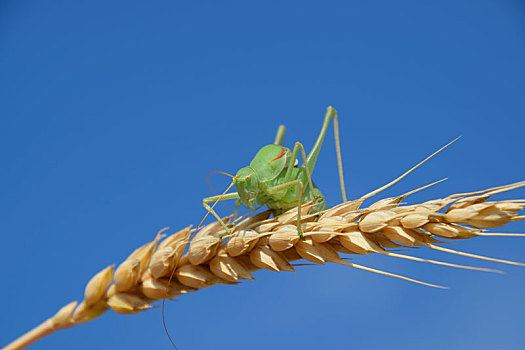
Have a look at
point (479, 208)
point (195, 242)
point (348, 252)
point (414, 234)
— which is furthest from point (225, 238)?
point (479, 208)

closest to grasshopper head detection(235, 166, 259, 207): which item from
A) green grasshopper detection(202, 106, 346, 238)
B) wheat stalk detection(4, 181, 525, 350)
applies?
green grasshopper detection(202, 106, 346, 238)

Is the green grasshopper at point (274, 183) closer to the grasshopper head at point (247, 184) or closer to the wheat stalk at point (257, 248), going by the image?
the grasshopper head at point (247, 184)

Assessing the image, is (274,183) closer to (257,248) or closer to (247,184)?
(247,184)

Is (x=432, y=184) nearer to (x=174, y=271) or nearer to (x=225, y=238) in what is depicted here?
(x=225, y=238)

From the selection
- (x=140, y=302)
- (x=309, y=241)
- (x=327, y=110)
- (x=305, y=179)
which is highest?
(x=327, y=110)

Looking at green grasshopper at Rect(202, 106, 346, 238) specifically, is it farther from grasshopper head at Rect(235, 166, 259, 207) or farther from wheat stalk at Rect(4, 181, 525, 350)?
wheat stalk at Rect(4, 181, 525, 350)

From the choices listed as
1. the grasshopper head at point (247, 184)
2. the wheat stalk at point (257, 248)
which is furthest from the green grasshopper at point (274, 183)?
the wheat stalk at point (257, 248)

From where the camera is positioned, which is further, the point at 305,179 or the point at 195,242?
the point at 305,179
